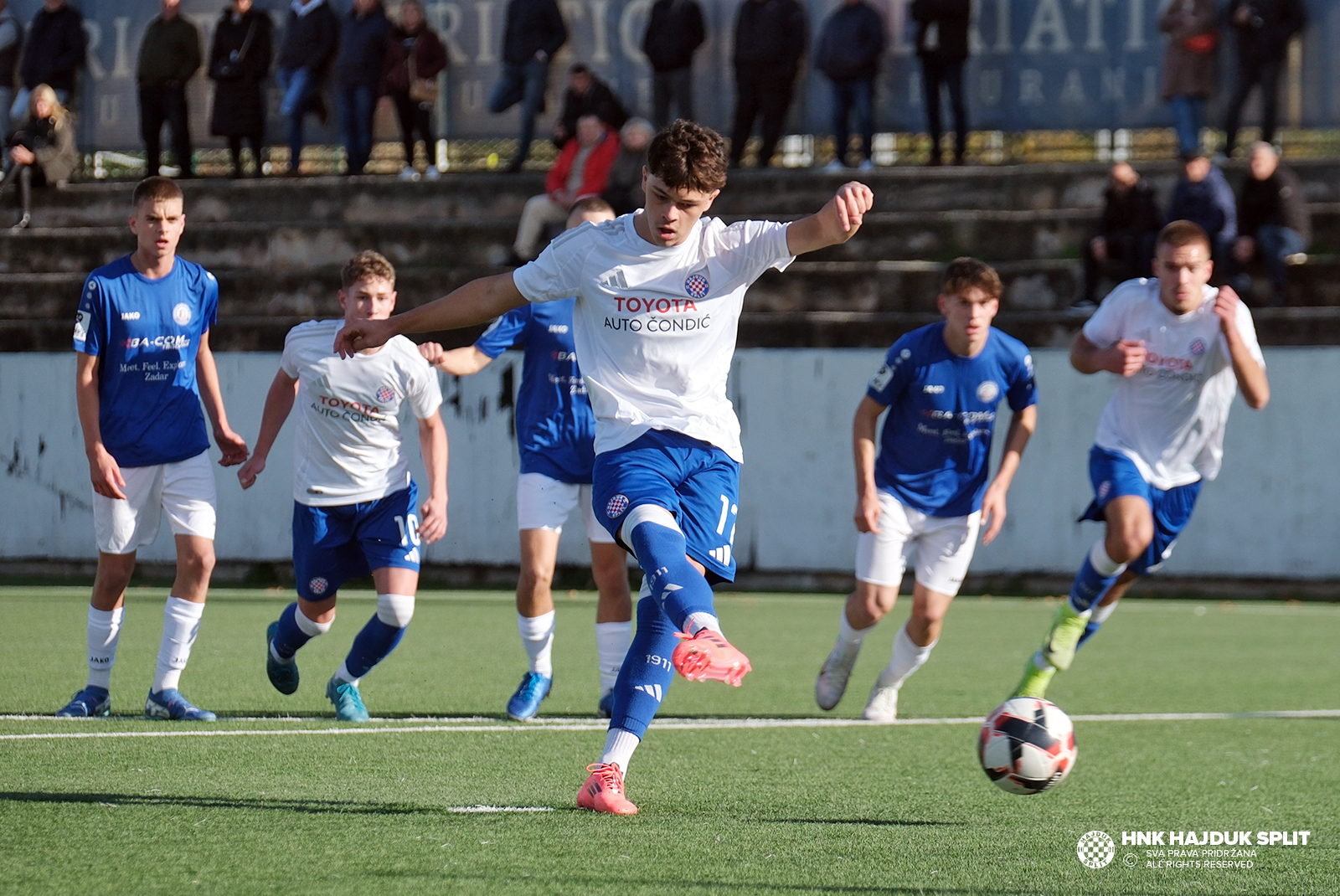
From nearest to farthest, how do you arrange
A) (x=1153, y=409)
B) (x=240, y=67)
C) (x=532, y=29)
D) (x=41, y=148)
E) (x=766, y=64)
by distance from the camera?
(x=1153, y=409)
(x=766, y=64)
(x=532, y=29)
(x=41, y=148)
(x=240, y=67)

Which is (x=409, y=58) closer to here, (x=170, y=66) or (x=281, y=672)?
(x=170, y=66)

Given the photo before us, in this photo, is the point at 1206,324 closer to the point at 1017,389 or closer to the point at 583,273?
the point at 1017,389

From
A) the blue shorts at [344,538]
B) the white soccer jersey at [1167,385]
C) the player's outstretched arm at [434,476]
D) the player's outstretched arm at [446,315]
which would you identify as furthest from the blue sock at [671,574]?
the white soccer jersey at [1167,385]

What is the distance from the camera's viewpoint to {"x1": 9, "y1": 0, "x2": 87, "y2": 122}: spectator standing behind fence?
1895 centimetres

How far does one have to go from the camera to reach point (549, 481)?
739 cm

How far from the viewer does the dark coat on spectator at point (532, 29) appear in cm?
1800

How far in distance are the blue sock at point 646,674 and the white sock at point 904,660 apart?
2.69 metres

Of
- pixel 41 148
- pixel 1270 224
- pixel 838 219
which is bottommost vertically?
pixel 1270 224

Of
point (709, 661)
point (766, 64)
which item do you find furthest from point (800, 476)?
point (709, 661)

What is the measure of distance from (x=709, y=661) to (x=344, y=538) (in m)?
3.07

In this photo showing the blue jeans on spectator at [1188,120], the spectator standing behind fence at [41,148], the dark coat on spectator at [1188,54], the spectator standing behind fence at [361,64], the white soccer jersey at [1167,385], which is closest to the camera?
the white soccer jersey at [1167,385]

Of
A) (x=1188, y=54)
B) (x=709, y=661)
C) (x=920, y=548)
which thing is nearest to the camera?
(x=709, y=661)

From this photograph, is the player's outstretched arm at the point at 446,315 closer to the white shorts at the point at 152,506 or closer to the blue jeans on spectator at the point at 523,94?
the white shorts at the point at 152,506

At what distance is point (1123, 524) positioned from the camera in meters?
7.67
